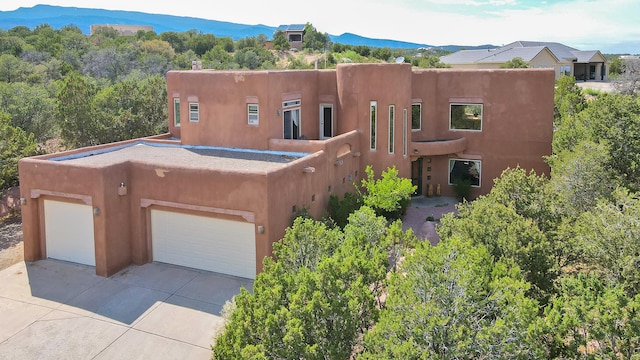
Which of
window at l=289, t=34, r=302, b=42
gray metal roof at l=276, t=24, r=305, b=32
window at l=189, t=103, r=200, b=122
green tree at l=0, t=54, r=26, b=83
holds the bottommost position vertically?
window at l=189, t=103, r=200, b=122

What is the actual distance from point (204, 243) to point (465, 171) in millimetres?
14610

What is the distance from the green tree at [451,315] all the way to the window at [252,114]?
1307 centimetres

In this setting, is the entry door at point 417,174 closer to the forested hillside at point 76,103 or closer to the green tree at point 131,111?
the forested hillside at point 76,103

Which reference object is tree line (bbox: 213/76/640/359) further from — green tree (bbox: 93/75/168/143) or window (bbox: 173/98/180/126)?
green tree (bbox: 93/75/168/143)

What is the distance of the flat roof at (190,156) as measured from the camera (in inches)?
720

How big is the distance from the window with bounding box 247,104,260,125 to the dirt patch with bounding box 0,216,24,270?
10362 mm

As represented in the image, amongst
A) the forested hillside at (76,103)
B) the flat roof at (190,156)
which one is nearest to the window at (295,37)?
the forested hillside at (76,103)

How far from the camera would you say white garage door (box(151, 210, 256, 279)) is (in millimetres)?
16078

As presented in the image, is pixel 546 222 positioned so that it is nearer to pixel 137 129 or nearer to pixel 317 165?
pixel 317 165

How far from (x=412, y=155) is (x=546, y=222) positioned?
1184 centimetres

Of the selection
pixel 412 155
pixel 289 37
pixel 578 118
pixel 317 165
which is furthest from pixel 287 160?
pixel 289 37

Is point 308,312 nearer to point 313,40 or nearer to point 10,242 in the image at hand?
point 10,242

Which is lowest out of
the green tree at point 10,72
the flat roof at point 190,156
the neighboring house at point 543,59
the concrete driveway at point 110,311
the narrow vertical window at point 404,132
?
the concrete driveway at point 110,311

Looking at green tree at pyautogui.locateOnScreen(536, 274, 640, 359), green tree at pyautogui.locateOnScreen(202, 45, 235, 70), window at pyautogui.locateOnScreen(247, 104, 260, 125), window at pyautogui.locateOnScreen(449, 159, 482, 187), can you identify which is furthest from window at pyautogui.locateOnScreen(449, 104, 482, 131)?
green tree at pyautogui.locateOnScreen(202, 45, 235, 70)
